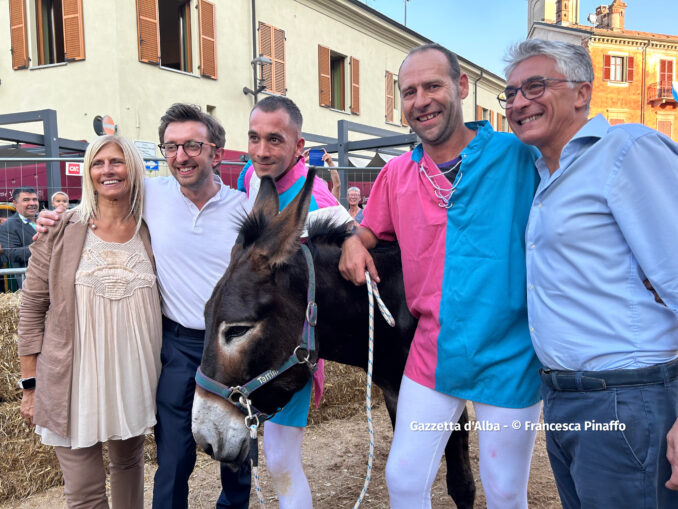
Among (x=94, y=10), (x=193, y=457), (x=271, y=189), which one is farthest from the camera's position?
(x=94, y=10)

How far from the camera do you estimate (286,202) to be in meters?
2.37

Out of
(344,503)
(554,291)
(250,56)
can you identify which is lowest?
(344,503)

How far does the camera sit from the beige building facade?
1117 centimetres

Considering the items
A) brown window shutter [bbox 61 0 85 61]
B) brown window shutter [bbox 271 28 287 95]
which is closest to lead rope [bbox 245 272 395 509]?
brown window shutter [bbox 61 0 85 61]

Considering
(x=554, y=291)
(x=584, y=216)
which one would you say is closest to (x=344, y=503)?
(x=554, y=291)

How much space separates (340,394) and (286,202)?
2951mm

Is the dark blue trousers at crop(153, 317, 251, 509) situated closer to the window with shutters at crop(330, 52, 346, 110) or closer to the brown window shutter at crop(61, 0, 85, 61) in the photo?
the brown window shutter at crop(61, 0, 85, 61)

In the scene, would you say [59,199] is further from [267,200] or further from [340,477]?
[267,200]

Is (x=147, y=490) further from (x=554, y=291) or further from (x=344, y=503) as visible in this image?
(x=554, y=291)

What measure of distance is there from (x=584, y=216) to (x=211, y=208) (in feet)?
5.56

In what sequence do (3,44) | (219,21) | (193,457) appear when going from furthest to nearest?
(219,21)
(3,44)
(193,457)

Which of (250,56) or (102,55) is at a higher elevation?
(250,56)

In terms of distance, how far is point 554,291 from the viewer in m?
1.56

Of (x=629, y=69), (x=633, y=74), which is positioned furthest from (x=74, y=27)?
(x=633, y=74)
